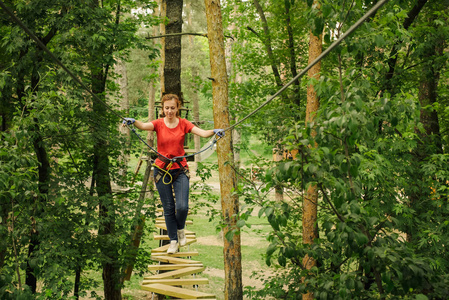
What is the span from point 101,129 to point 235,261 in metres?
2.82

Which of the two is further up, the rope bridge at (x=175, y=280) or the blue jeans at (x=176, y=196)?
the blue jeans at (x=176, y=196)

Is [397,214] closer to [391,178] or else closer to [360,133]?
[391,178]

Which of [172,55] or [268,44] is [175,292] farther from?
[268,44]

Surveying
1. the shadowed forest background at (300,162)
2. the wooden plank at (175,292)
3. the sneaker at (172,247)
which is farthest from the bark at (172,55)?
the wooden plank at (175,292)

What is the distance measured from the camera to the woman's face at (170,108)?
4.20 meters

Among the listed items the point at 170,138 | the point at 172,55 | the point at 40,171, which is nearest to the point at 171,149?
the point at 170,138

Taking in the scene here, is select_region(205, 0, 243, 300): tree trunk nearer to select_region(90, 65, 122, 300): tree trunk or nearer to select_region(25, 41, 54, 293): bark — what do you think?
select_region(90, 65, 122, 300): tree trunk

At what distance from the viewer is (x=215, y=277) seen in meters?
11.6

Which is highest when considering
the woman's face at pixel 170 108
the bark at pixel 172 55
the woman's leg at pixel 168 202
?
the bark at pixel 172 55

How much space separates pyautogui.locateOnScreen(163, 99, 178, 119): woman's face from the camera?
4.20 metres

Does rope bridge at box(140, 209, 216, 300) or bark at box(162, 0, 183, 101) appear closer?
rope bridge at box(140, 209, 216, 300)

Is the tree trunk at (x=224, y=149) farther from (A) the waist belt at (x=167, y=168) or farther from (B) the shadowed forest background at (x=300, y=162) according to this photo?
(A) the waist belt at (x=167, y=168)

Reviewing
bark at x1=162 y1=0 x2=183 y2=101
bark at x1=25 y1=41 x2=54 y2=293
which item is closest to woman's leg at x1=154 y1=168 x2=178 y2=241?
bark at x1=25 y1=41 x2=54 y2=293

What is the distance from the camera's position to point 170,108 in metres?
4.22
